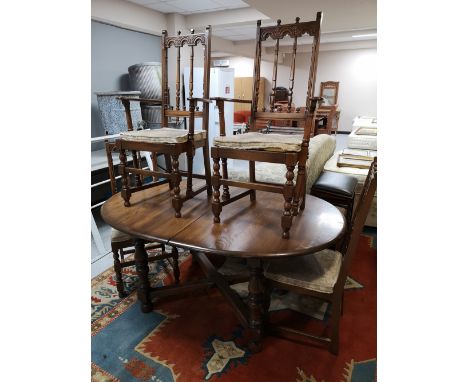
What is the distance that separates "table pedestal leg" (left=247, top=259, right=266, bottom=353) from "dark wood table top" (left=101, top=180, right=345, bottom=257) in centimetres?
15

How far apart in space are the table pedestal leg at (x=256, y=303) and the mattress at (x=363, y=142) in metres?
3.63

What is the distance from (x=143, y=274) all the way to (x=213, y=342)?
0.58 m

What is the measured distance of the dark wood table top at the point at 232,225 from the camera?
140 centimetres

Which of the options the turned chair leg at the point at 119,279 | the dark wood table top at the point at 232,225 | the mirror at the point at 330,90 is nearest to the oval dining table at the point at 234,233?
the dark wood table top at the point at 232,225

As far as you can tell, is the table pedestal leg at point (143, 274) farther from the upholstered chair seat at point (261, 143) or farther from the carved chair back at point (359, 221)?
the carved chair back at point (359, 221)

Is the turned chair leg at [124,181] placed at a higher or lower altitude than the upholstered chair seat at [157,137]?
lower

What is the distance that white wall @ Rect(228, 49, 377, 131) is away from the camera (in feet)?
32.1

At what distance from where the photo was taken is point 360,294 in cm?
212

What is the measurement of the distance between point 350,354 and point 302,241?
709 mm

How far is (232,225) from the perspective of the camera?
1.63m

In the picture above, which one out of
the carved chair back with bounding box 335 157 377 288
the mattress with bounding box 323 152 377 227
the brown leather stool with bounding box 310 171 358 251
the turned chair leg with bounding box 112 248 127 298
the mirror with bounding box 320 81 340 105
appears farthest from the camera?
the mirror with bounding box 320 81 340 105

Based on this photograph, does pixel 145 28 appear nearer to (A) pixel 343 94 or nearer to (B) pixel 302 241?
(B) pixel 302 241

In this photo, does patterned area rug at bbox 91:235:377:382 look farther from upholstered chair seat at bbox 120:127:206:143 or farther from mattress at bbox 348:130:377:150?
mattress at bbox 348:130:377:150

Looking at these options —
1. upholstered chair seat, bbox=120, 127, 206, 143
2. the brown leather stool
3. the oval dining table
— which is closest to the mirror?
the brown leather stool
